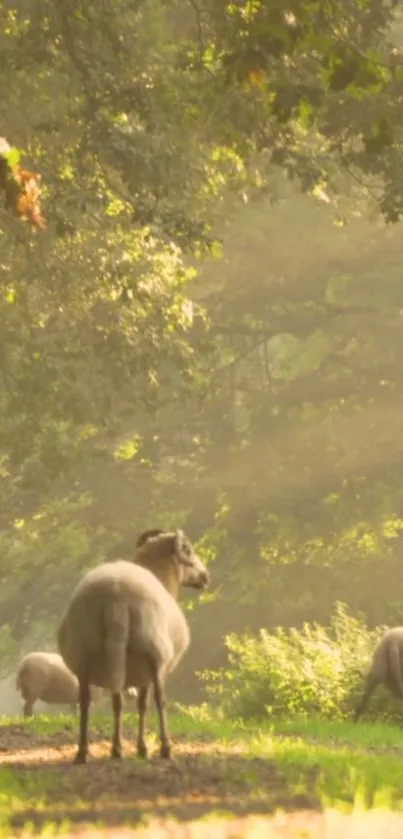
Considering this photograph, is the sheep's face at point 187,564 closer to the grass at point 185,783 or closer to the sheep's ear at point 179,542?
the sheep's ear at point 179,542

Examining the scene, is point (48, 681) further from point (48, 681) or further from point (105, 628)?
point (105, 628)

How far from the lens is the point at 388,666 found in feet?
59.1

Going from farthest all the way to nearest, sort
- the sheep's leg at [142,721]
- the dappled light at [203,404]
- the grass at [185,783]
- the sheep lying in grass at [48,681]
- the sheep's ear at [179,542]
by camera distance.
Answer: the sheep lying in grass at [48,681], the sheep's ear at [179,542], the sheep's leg at [142,721], the dappled light at [203,404], the grass at [185,783]

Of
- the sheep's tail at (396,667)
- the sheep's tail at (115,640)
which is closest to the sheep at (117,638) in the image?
the sheep's tail at (115,640)

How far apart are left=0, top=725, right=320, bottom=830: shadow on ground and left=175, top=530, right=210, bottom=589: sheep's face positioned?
2.11 meters

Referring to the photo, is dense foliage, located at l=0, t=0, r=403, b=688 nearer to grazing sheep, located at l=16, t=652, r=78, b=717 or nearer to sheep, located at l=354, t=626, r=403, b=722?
grazing sheep, located at l=16, t=652, r=78, b=717

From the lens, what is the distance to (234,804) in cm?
739

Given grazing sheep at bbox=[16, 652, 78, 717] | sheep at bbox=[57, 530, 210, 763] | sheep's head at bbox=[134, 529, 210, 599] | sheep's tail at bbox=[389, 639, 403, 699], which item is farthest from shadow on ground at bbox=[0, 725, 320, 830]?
grazing sheep at bbox=[16, 652, 78, 717]

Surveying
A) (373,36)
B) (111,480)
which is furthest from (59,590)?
(373,36)

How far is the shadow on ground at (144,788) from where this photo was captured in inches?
278

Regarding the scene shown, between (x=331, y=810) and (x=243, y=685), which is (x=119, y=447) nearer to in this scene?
(x=243, y=685)

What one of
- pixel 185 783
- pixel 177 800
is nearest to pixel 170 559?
pixel 185 783

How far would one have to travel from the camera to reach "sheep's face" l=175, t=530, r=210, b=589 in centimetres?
1210

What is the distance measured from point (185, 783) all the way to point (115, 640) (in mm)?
A: 1480
